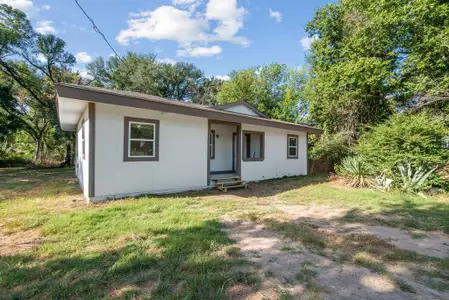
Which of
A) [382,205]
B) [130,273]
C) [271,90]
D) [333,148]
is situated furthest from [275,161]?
[271,90]

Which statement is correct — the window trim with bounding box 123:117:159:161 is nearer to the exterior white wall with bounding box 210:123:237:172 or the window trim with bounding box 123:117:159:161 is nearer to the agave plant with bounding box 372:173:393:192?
the exterior white wall with bounding box 210:123:237:172

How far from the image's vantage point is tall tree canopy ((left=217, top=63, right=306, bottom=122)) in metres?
20.8

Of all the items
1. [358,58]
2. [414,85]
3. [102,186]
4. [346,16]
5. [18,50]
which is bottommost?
[102,186]

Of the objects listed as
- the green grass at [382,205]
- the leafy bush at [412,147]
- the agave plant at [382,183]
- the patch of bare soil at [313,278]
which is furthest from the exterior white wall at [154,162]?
the leafy bush at [412,147]

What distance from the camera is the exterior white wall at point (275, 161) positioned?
9406 millimetres

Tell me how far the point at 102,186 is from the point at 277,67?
21.5m

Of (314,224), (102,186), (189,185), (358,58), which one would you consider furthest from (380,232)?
(358,58)

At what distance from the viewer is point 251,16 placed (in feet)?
39.2

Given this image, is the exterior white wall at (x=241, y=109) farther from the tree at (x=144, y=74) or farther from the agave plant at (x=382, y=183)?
the tree at (x=144, y=74)

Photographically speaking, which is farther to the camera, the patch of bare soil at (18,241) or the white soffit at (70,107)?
the white soffit at (70,107)

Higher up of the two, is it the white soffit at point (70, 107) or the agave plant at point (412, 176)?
the white soffit at point (70, 107)

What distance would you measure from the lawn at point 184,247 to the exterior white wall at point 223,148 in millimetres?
4049

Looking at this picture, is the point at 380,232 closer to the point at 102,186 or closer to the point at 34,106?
the point at 102,186

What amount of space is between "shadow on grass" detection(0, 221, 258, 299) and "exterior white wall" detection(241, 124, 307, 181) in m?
6.34
